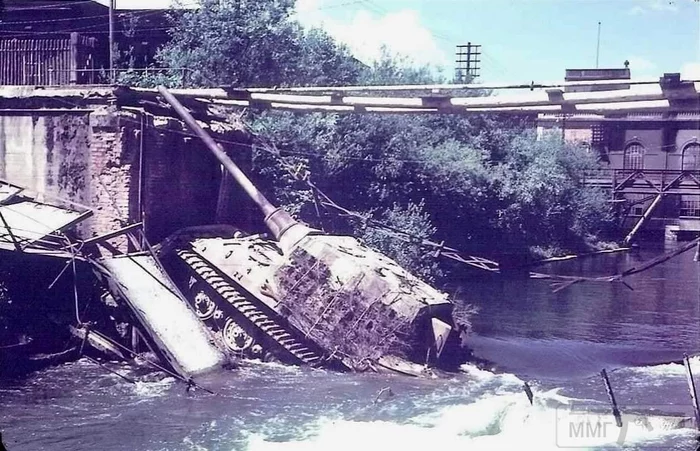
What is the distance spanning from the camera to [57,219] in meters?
13.9

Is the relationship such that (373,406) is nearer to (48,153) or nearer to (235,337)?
(235,337)

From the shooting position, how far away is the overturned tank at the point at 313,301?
12820mm

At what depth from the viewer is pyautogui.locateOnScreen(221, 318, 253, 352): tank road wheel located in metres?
14.1

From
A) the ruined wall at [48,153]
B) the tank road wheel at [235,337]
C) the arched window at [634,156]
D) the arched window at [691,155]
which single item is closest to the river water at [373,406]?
the tank road wheel at [235,337]

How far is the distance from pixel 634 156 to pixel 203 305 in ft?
81.5

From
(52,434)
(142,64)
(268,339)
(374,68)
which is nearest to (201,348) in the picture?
(268,339)

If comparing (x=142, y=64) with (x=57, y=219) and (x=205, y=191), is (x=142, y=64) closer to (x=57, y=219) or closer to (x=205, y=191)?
(x=205, y=191)

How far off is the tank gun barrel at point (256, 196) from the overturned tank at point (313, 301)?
4cm

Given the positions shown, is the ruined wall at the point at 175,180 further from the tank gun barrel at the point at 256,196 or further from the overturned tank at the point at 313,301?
the overturned tank at the point at 313,301

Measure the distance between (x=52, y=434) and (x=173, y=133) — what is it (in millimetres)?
7723

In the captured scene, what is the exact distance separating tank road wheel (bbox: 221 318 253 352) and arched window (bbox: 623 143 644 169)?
77.3 ft

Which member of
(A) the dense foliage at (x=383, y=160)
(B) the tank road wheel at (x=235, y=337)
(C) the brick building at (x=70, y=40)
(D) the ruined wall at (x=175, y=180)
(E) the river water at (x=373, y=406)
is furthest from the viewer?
(A) the dense foliage at (x=383, y=160)

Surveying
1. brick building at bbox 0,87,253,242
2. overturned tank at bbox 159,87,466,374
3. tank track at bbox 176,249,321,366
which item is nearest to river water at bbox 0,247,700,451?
tank track at bbox 176,249,321,366

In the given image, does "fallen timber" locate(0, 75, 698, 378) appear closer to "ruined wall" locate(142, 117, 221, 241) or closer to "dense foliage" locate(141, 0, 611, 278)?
"ruined wall" locate(142, 117, 221, 241)
